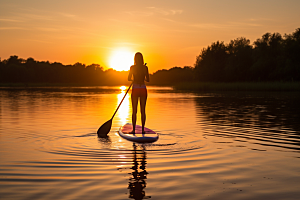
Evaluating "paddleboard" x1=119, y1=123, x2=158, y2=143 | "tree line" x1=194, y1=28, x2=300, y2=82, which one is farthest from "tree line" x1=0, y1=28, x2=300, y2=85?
"paddleboard" x1=119, y1=123, x2=158, y2=143

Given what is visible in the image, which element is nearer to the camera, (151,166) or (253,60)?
(151,166)

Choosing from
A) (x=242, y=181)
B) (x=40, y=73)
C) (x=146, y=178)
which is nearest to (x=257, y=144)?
(x=242, y=181)

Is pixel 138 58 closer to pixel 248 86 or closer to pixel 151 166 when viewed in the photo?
pixel 151 166

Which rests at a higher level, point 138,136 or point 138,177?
point 138,136

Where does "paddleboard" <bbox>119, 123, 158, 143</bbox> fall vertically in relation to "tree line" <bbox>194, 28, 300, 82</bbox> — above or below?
below

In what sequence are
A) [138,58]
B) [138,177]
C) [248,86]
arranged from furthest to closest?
[248,86]
[138,58]
[138,177]

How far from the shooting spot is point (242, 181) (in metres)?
5.50

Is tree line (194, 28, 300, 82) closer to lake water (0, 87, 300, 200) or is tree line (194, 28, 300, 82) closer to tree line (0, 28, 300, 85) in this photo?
tree line (0, 28, 300, 85)

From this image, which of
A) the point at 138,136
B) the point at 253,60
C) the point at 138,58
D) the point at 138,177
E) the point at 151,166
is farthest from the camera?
the point at 253,60

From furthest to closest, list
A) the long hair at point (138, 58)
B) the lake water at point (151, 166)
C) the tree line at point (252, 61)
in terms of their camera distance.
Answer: the tree line at point (252, 61)
the long hair at point (138, 58)
the lake water at point (151, 166)

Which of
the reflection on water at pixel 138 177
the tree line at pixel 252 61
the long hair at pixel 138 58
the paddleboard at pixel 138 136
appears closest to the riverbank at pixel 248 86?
the tree line at pixel 252 61

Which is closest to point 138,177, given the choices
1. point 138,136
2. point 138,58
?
point 138,136

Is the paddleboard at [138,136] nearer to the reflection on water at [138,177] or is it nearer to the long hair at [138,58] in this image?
the reflection on water at [138,177]

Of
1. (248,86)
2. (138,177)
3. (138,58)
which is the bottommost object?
(138,177)
